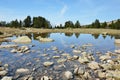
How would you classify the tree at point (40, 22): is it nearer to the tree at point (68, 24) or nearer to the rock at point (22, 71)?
the tree at point (68, 24)

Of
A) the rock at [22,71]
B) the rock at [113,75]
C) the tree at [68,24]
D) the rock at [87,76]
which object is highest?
the tree at [68,24]

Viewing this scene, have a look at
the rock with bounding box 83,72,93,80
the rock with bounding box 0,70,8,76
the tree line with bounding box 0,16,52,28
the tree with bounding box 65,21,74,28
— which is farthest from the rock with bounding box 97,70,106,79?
the tree with bounding box 65,21,74,28

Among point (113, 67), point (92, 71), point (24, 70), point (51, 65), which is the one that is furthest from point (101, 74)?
point (24, 70)

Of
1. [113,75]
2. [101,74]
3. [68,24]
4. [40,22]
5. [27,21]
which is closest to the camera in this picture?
[113,75]

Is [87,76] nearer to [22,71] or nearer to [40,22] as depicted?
[22,71]

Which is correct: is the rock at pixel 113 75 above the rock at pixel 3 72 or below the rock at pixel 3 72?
below

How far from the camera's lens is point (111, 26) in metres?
127

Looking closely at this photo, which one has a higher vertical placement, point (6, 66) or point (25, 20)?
point (25, 20)

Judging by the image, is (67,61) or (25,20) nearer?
(67,61)

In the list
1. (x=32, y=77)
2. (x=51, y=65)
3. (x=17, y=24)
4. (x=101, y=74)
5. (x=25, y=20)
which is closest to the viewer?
(x=32, y=77)

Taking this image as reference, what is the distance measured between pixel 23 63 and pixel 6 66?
7.48 ft

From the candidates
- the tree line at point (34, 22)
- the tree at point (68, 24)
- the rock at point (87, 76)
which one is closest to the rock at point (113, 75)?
the rock at point (87, 76)

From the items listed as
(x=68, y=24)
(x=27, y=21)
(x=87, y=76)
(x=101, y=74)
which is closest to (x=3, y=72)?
(x=87, y=76)

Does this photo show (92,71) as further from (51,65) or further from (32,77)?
(32,77)
